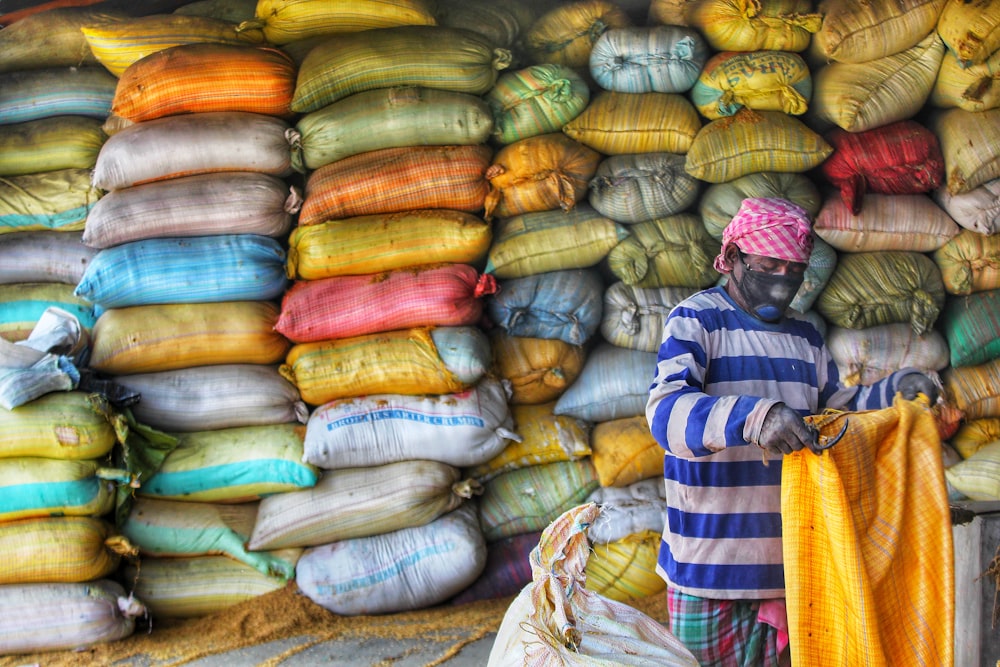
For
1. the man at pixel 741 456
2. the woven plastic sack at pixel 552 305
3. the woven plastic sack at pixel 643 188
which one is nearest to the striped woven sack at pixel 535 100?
the woven plastic sack at pixel 643 188

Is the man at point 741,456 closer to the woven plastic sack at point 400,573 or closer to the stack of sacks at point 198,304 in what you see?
the woven plastic sack at point 400,573

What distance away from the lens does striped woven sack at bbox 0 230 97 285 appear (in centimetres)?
433

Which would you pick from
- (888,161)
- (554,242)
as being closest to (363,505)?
(554,242)

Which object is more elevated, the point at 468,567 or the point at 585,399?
the point at 585,399

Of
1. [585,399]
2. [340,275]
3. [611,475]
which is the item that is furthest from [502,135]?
[611,475]

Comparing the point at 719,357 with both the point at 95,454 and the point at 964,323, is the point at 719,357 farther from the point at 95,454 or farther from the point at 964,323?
the point at 95,454

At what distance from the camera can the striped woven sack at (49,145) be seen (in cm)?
434

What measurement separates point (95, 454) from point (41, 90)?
1794 mm

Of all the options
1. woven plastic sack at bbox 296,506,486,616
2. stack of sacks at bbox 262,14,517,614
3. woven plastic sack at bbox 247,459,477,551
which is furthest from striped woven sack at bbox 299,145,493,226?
woven plastic sack at bbox 296,506,486,616

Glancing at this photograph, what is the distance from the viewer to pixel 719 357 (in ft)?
7.37

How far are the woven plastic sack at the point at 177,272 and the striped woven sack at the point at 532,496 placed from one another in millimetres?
1385

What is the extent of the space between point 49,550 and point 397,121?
2226mm

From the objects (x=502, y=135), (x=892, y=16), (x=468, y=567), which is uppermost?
(x=892, y=16)

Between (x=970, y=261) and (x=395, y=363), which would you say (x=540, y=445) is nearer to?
(x=395, y=363)
